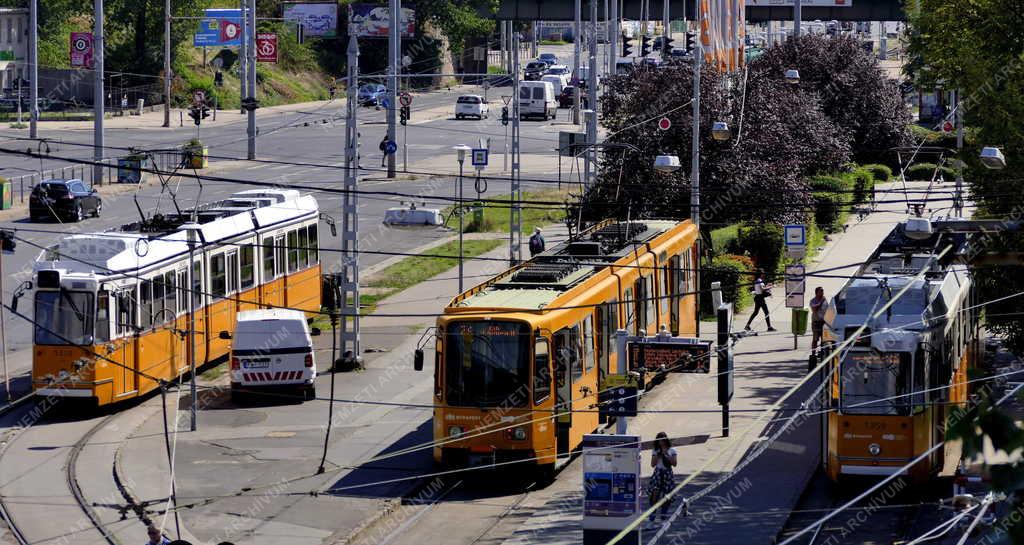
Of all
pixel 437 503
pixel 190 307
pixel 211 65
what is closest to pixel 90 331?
pixel 190 307

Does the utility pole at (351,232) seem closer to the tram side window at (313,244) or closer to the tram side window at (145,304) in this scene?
the tram side window at (313,244)

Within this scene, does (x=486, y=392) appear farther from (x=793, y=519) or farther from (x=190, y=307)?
(x=190, y=307)

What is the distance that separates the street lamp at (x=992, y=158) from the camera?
23156 mm

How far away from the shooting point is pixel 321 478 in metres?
22.5

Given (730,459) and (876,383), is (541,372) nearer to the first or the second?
(730,459)

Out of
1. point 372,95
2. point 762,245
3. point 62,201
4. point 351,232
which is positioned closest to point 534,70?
point 372,95

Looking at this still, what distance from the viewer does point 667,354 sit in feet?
70.9

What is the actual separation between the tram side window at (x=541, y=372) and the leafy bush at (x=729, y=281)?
14.7 m

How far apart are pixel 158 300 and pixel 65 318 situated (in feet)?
6.62

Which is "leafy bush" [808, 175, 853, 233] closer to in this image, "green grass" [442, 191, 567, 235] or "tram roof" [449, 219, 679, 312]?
"green grass" [442, 191, 567, 235]

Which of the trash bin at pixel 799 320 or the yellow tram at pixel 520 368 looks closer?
the yellow tram at pixel 520 368

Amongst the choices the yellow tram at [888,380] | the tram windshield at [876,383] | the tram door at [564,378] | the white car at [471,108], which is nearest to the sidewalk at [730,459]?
the tram door at [564,378]

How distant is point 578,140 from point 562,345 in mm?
21767

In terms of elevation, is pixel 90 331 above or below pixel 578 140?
below
